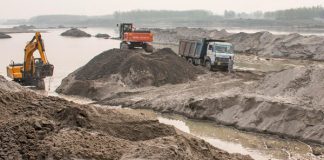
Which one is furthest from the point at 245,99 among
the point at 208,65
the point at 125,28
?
the point at 125,28

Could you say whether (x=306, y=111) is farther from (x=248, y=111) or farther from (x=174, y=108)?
(x=174, y=108)

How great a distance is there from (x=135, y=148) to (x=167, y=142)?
68cm

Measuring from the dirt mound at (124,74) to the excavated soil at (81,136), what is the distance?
417 inches

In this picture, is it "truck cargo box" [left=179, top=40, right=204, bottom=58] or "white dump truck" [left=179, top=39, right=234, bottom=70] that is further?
"truck cargo box" [left=179, top=40, right=204, bottom=58]

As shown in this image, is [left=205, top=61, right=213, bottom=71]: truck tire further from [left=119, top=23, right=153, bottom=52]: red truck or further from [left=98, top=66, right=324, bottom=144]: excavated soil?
[left=119, top=23, right=153, bottom=52]: red truck

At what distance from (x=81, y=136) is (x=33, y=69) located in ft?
43.6

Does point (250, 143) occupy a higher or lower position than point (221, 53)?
lower

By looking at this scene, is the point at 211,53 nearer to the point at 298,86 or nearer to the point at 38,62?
the point at 298,86

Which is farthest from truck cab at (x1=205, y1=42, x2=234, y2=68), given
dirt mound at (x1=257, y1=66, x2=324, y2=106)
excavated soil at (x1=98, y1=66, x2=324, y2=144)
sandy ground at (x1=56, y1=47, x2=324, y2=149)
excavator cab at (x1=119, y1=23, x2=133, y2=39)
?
excavator cab at (x1=119, y1=23, x2=133, y2=39)

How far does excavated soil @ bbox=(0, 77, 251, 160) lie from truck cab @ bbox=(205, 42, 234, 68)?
1679cm

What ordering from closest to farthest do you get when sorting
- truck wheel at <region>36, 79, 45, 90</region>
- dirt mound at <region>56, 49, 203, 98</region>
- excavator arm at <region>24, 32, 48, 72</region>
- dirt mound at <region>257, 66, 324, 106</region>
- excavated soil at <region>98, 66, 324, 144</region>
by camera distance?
excavated soil at <region>98, 66, 324, 144</region>
dirt mound at <region>257, 66, 324, 106</region>
excavator arm at <region>24, 32, 48, 72</region>
truck wheel at <region>36, 79, 45, 90</region>
dirt mound at <region>56, 49, 203, 98</region>

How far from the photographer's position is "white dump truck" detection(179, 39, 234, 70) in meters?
29.1

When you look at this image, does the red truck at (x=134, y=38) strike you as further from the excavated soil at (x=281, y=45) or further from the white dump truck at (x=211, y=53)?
the excavated soil at (x=281, y=45)

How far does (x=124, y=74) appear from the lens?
25.2m
